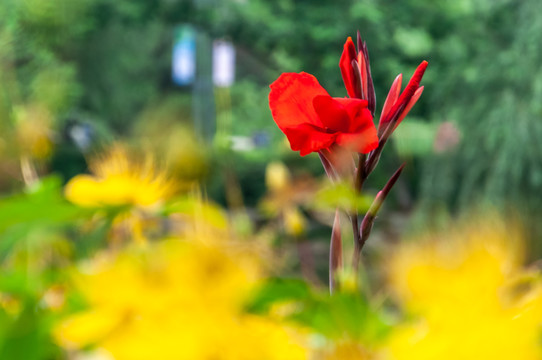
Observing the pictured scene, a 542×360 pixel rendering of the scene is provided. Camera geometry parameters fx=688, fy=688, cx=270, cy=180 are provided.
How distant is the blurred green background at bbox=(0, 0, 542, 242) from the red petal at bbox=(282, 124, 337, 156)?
1.45 m

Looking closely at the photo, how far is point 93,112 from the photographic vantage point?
6.67m

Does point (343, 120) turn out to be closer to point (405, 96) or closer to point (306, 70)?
point (405, 96)

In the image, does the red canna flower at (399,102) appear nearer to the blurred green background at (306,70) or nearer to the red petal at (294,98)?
the red petal at (294,98)

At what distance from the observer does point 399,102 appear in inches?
8.1

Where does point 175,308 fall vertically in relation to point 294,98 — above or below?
below

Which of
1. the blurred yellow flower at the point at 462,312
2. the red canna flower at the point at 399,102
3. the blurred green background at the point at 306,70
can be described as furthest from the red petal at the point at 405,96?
the blurred green background at the point at 306,70

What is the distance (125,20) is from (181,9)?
532 millimetres

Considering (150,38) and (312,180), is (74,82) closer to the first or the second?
(150,38)

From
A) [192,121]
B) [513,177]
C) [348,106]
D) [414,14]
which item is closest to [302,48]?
[414,14]

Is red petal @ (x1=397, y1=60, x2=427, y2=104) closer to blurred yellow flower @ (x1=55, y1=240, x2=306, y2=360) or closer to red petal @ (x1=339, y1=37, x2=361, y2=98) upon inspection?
red petal @ (x1=339, y1=37, x2=361, y2=98)

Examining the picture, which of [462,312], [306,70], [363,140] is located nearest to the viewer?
[462,312]

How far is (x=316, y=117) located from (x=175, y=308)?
13cm

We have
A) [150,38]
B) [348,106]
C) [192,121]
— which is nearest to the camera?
[348,106]

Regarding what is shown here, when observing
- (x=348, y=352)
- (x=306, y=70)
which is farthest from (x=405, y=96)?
(x=306, y=70)
